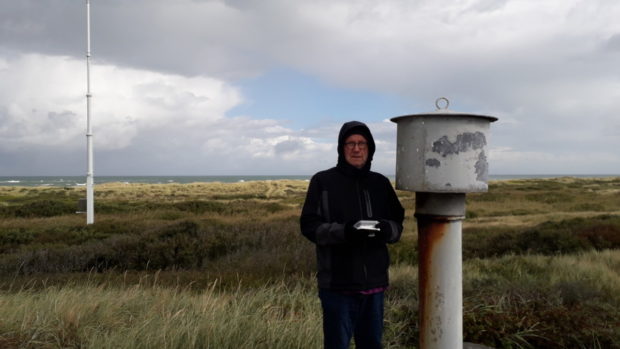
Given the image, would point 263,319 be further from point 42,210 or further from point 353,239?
point 42,210

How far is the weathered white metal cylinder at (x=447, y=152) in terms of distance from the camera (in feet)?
7.91

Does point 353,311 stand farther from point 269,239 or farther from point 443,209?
point 269,239

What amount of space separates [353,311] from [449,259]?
2.05 feet

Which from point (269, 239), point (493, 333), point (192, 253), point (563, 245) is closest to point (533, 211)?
point (563, 245)

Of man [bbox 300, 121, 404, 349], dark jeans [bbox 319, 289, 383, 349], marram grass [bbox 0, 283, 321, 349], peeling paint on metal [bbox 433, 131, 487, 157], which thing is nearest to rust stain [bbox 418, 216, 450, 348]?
man [bbox 300, 121, 404, 349]

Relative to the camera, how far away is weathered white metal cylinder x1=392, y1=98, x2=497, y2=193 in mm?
2412

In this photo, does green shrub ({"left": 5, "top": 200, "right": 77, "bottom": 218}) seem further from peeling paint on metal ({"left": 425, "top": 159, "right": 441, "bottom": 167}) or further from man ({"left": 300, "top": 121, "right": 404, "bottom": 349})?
peeling paint on metal ({"left": 425, "top": 159, "right": 441, "bottom": 167})

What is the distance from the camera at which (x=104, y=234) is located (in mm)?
13789

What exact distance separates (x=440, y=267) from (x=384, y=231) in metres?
0.36

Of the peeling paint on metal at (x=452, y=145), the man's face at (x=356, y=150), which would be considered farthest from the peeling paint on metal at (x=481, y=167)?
the man's face at (x=356, y=150)

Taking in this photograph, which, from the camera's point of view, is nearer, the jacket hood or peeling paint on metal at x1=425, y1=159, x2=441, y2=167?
peeling paint on metal at x1=425, y1=159, x2=441, y2=167

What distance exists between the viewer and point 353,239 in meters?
2.48

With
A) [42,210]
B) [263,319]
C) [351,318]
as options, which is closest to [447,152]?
[351,318]

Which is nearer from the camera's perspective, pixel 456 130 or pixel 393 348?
pixel 456 130
